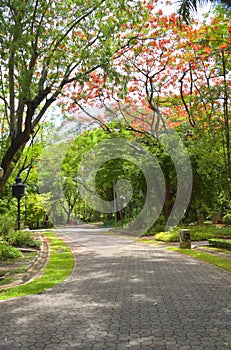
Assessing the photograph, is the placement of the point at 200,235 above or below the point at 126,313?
above

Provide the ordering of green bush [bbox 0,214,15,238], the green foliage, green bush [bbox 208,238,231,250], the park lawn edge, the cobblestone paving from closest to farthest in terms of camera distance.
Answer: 1. the cobblestone paving
2. the park lawn edge
3. green bush [bbox 208,238,231,250]
4. green bush [bbox 0,214,15,238]
5. the green foliage

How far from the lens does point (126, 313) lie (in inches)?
247

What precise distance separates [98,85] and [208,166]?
610cm

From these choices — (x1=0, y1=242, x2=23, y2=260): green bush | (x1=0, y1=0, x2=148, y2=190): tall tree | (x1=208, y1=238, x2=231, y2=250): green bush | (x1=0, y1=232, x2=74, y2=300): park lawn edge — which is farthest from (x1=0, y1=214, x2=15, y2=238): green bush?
(x1=208, y1=238, x2=231, y2=250): green bush

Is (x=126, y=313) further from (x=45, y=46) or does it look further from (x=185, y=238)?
(x=185, y=238)

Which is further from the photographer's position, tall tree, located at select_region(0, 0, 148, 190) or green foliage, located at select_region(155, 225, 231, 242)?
green foliage, located at select_region(155, 225, 231, 242)

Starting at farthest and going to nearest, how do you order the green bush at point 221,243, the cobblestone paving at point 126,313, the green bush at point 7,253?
the green bush at point 221,243
the green bush at point 7,253
the cobblestone paving at point 126,313

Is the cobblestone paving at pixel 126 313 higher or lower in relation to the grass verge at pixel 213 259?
lower

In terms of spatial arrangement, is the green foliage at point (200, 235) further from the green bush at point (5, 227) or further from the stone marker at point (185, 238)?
the green bush at point (5, 227)

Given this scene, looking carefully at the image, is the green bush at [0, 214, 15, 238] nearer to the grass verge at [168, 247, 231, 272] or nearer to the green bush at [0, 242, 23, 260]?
the green bush at [0, 242, 23, 260]

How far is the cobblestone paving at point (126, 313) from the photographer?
4871 mm

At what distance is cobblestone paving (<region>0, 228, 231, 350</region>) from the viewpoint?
4.87 m

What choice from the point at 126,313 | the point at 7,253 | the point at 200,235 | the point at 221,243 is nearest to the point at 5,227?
the point at 7,253

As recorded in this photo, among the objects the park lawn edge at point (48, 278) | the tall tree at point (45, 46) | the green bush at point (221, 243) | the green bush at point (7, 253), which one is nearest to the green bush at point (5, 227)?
the green bush at point (7, 253)
